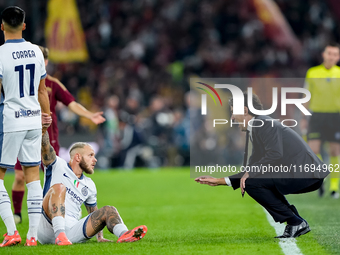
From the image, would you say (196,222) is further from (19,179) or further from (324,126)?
(324,126)

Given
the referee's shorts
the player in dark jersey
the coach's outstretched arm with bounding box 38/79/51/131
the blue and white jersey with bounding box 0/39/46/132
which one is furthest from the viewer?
the referee's shorts

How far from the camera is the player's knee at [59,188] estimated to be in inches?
207

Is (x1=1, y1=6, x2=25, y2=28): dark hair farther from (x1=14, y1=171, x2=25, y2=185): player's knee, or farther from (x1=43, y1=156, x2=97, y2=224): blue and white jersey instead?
(x1=14, y1=171, x2=25, y2=185): player's knee

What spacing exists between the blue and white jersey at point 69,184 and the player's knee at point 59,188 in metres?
0.11

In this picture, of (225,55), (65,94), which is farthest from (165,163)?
(65,94)

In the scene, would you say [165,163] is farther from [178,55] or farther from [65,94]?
[65,94]

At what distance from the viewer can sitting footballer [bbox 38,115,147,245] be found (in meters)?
5.18

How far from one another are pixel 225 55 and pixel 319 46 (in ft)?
10.6

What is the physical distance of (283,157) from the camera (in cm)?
568

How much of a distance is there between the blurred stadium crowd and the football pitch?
5.04 m

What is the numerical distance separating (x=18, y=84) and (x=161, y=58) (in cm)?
1644

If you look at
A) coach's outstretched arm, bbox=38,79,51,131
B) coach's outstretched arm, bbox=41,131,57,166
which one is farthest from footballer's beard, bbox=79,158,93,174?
coach's outstretched arm, bbox=38,79,51,131

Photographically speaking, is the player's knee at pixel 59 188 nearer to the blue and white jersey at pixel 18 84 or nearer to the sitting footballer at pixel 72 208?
the sitting footballer at pixel 72 208

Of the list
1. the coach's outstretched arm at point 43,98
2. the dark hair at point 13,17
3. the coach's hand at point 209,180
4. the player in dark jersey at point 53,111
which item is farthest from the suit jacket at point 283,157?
the dark hair at point 13,17
